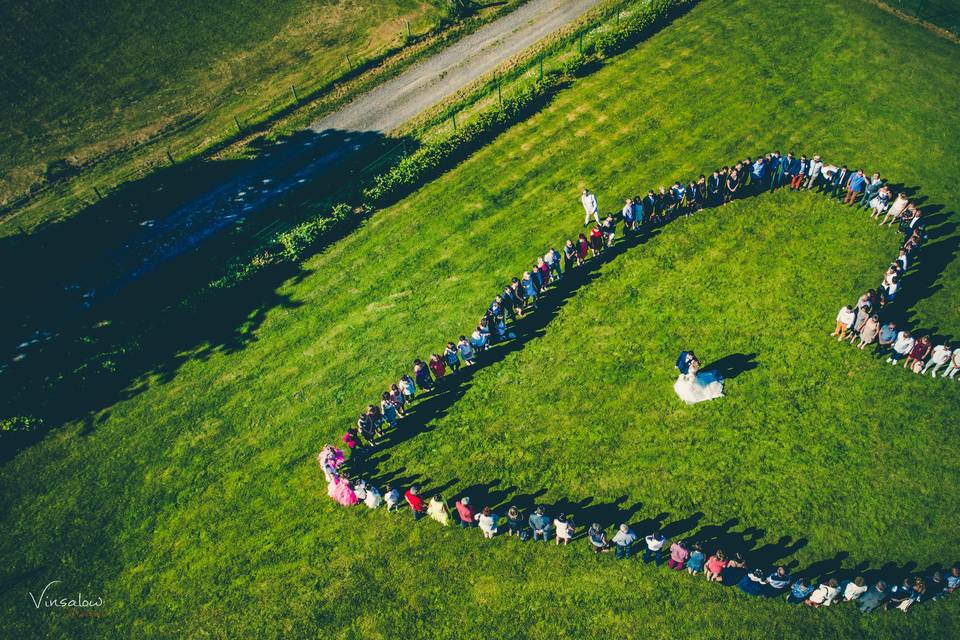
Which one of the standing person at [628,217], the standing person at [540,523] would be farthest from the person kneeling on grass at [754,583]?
the standing person at [628,217]

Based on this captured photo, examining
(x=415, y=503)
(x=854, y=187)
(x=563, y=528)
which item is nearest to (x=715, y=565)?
(x=563, y=528)

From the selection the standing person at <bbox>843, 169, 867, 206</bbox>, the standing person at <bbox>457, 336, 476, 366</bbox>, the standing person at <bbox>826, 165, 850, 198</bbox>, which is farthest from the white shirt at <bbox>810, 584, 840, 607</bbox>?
the standing person at <bbox>826, 165, 850, 198</bbox>

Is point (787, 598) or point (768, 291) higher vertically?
point (768, 291)

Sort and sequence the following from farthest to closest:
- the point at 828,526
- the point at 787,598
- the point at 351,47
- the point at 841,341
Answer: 1. the point at 351,47
2. the point at 841,341
3. the point at 828,526
4. the point at 787,598

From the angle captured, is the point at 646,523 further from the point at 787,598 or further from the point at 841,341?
the point at 841,341

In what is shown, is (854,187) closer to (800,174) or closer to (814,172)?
(814,172)

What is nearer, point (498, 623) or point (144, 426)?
point (498, 623)

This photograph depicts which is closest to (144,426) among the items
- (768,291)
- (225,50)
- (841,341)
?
(768,291)
